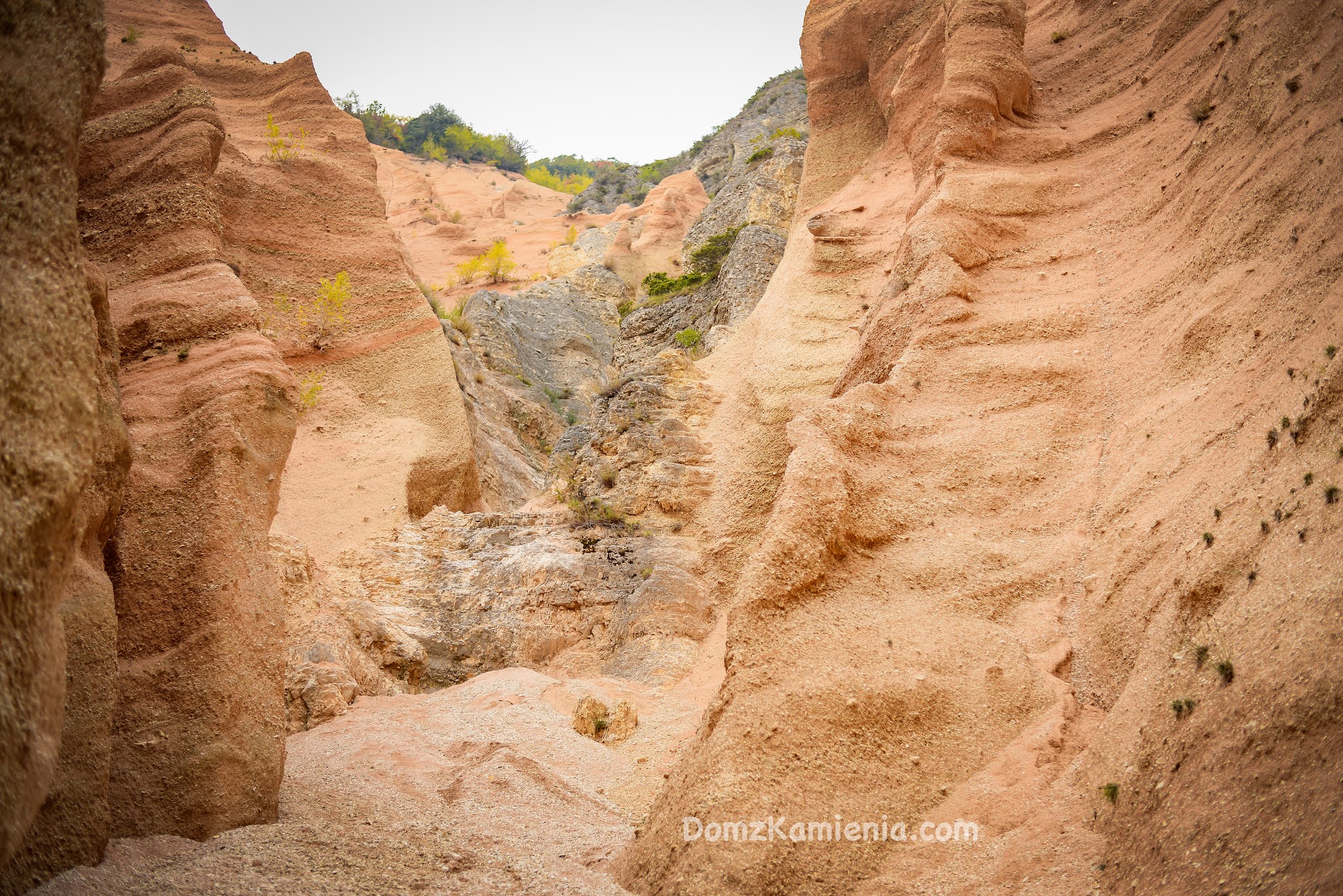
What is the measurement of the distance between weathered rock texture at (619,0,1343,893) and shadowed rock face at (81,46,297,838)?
3409 millimetres

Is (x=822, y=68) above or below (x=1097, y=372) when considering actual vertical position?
above

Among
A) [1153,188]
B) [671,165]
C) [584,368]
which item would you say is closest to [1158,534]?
[1153,188]

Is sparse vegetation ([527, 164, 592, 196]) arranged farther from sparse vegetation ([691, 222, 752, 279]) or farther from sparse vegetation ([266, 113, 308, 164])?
sparse vegetation ([266, 113, 308, 164])

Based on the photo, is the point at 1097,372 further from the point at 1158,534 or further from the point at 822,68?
the point at 822,68

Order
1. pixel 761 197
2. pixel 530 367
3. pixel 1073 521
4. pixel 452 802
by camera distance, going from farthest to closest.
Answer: pixel 530 367, pixel 761 197, pixel 1073 521, pixel 452 802

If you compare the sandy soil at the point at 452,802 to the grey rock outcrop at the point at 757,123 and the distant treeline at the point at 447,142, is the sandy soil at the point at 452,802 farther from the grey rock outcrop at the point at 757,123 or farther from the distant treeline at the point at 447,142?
the distant treeline at the point at 447,142

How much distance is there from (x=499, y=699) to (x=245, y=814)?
5101 mm

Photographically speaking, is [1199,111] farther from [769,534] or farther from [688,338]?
[688,338]

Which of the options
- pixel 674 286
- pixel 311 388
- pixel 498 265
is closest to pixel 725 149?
pixel 498 265

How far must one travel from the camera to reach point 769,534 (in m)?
8.62

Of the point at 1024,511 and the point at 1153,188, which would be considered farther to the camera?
the point at 1153,188

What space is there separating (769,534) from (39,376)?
6.15 meters

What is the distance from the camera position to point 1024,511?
9258mm

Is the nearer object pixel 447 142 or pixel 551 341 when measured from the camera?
pixel 551 341
